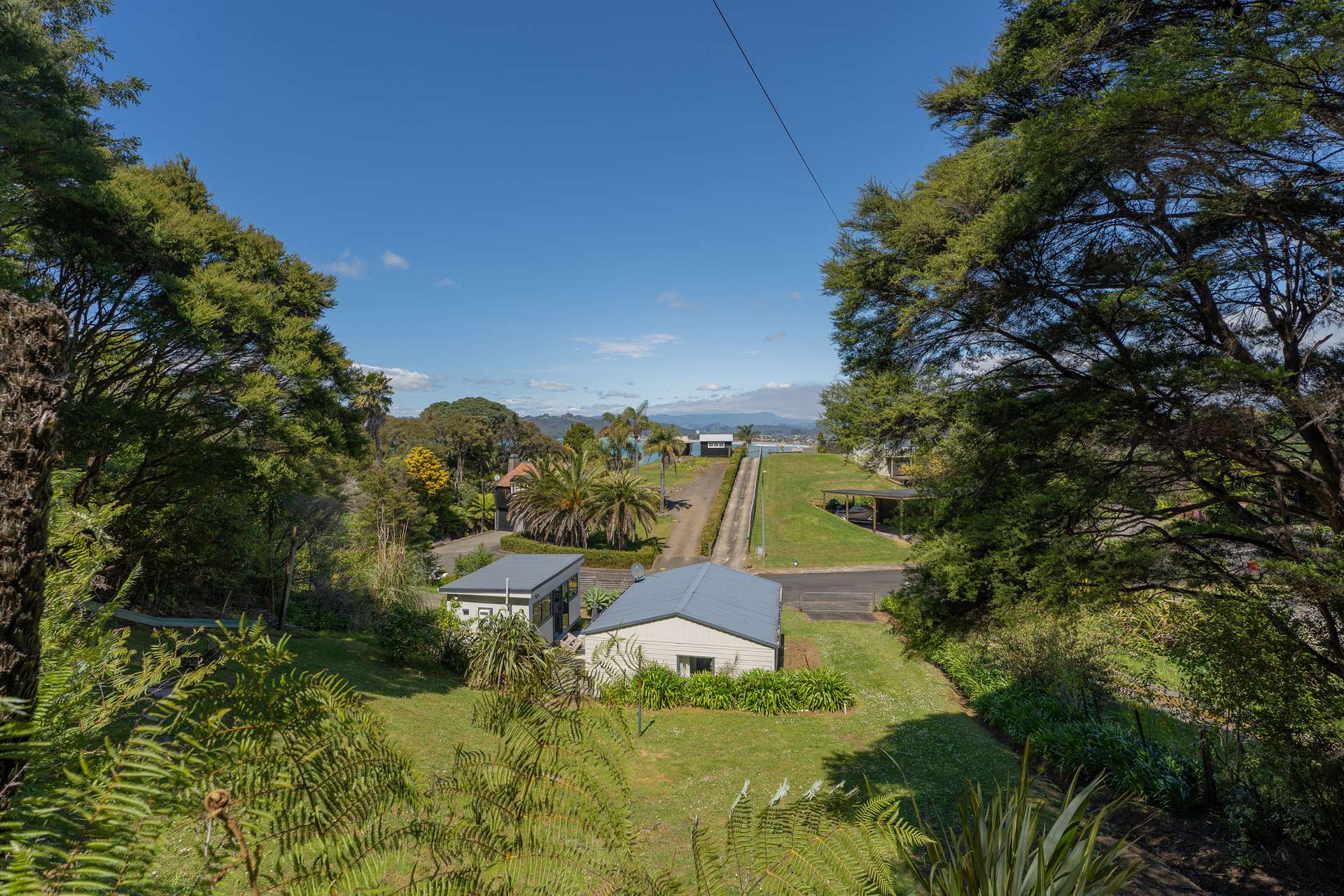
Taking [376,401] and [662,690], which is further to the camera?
[376,401]

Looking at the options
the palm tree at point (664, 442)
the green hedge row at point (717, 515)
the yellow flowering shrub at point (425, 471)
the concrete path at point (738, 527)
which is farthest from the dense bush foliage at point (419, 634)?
the palm tree at point (664, 442)

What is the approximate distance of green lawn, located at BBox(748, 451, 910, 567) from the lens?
1385 inches

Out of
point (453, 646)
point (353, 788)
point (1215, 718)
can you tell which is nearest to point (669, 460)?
point (453, 646)

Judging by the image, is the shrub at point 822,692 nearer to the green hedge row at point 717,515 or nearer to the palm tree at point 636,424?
the green hedge row at point 717,515

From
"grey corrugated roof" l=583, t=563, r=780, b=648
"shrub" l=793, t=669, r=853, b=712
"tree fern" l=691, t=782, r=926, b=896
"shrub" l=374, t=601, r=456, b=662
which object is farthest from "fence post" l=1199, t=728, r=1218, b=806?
"shrub" l=374, t=601, r=456, b=662

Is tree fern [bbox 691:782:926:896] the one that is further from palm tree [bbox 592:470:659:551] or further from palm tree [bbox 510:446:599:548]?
palm tree [bbox 510:446:599:548]

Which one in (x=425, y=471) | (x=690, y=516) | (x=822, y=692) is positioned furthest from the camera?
(x=690, y=516)

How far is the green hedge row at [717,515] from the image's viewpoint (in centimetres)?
3647

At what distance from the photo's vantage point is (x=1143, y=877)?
23.1 ft

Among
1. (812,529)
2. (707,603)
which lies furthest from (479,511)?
(707,603)

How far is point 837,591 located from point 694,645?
14.7 metres

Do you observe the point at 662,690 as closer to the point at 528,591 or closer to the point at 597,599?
the point at 528,591

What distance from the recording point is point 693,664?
632 inches

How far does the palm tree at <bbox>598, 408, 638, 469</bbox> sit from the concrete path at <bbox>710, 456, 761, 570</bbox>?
1140 cm
